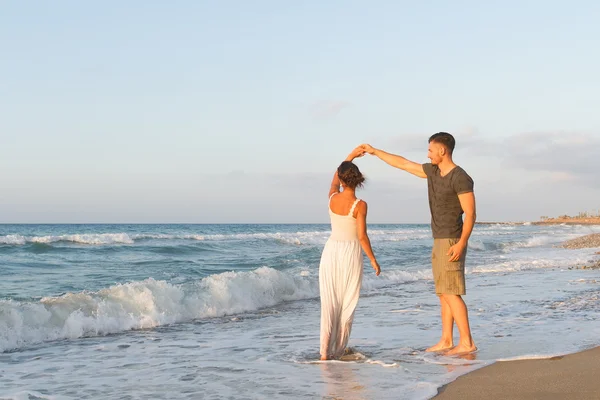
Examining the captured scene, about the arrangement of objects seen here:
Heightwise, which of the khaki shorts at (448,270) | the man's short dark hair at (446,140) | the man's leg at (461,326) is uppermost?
the man's short dark hair at (446,140)

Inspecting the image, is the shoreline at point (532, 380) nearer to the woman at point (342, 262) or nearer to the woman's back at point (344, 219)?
the woman at point (342, 262)

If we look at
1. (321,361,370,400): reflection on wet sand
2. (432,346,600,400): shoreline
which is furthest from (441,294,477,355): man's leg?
(321,361,370,400): reflection on wet sand

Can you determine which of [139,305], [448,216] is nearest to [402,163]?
[448,216]

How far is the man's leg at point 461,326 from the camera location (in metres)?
6.00

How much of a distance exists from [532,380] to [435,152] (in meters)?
2.22

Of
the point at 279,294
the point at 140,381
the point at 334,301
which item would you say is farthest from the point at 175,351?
the point at 279,294

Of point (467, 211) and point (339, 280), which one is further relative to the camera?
point (339, 280)

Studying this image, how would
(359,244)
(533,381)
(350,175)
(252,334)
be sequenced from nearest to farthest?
1. (533,381)
2. (350,175)
3. (359,244)
4. (252,334)

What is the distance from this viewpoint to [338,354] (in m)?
5.99

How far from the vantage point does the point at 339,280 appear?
5.95 meters

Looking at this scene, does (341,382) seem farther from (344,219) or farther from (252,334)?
(252,334)

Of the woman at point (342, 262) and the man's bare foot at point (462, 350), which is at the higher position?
the woman at point (342, 262)

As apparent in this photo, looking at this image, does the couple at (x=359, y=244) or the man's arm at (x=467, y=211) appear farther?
the couple at (x=359, y=244)

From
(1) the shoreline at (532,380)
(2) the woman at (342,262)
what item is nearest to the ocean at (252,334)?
(1) the shoreline at (532,380)
